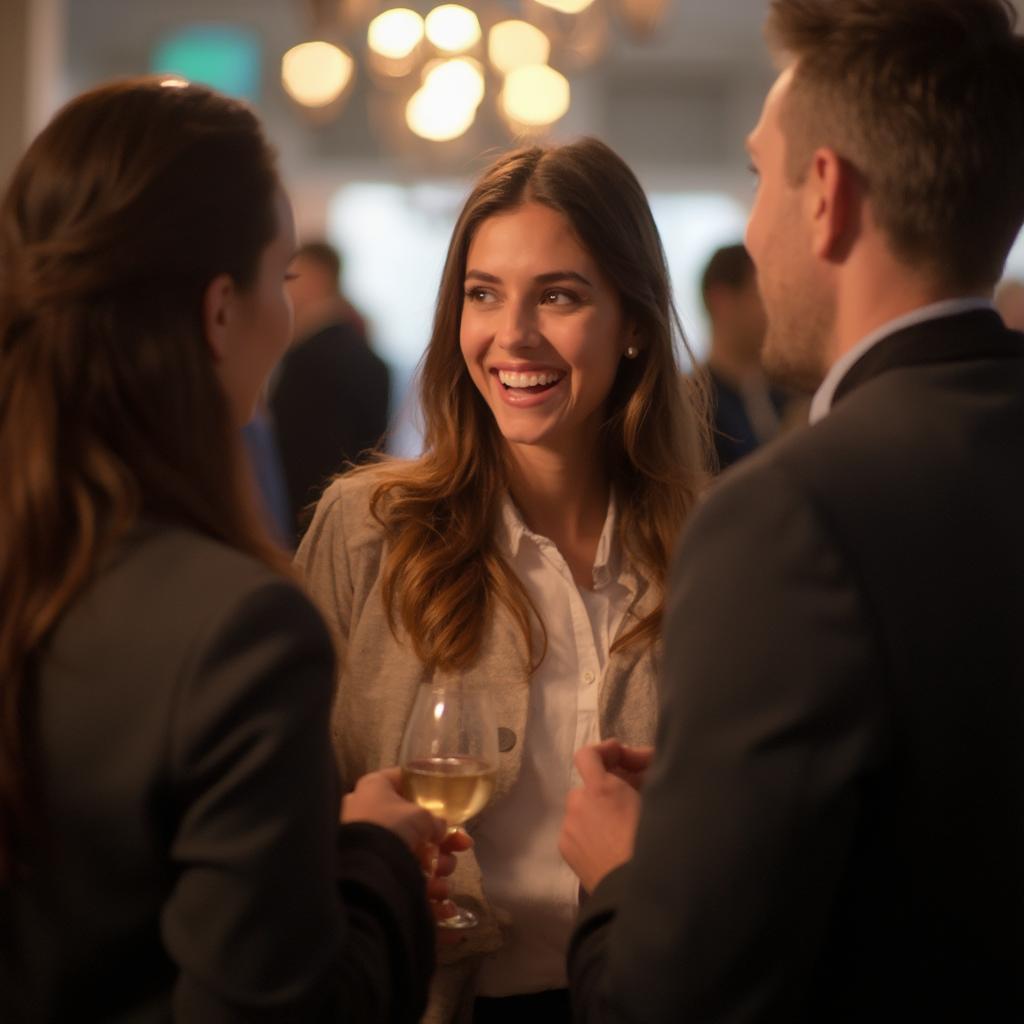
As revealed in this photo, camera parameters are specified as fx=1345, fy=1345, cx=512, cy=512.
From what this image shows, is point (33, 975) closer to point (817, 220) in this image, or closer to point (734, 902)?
point (734, 902)

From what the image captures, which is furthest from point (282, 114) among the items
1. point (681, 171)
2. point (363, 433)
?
point (363, 433)

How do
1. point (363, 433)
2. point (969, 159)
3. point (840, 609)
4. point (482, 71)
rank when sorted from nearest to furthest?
point (840, 609), point (969, 159), point (482, 71), point (363, 433)

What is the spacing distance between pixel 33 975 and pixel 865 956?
2.24ft

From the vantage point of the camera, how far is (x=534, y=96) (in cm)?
512

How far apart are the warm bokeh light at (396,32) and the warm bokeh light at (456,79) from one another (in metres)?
0.11

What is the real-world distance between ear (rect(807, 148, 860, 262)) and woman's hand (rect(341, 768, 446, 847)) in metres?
0.69

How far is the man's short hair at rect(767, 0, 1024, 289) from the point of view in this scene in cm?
120

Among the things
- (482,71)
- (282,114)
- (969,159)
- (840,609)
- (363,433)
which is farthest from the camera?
(282,114)

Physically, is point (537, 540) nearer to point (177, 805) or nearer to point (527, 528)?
point (527, 528)

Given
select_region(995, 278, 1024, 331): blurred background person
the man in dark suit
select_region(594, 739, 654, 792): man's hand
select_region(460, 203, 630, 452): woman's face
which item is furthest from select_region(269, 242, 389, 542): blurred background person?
the man in dark suit

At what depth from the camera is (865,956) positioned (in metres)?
1.13

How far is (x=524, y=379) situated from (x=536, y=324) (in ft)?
0.29

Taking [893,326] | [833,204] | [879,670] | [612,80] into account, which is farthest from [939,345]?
[612,80]

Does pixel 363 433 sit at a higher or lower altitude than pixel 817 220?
lower
